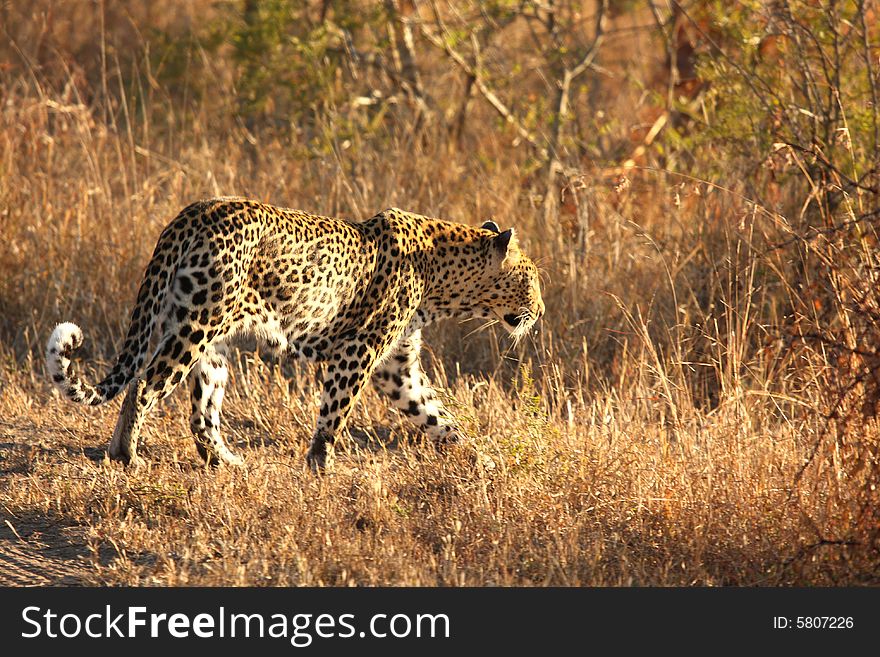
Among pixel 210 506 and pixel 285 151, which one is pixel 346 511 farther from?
pixel 285 151

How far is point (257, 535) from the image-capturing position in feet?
16.0

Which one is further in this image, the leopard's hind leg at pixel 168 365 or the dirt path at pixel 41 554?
the leopard's hind leg at pixel 168 365

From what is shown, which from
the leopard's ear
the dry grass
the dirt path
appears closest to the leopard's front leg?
the dry grass

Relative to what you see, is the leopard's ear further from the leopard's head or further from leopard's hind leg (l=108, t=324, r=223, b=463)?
leopard's hind leg (l=108, t=324, r=223, b=463)

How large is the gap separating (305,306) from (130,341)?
0.82m

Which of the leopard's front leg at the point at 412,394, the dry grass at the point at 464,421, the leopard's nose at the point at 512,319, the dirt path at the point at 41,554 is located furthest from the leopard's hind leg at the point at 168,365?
the leopard's nose at the point at 512,319

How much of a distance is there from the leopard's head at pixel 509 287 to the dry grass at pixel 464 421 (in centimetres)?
30

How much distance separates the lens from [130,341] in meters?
5.53

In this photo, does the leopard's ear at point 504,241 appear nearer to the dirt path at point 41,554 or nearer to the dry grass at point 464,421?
the dry grass at point 464,421

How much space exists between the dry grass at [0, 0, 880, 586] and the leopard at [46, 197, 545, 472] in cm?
28

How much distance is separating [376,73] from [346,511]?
21.1 ft

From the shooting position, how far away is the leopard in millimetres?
5379

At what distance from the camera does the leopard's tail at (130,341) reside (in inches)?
207
